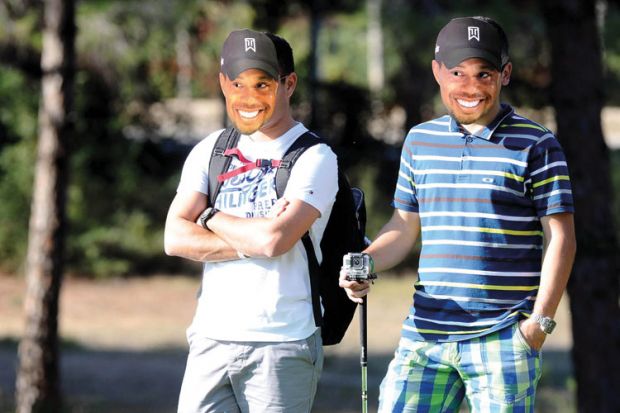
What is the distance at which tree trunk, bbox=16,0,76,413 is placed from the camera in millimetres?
9711

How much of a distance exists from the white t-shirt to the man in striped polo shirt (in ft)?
0.63

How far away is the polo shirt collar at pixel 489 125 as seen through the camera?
3.62 m

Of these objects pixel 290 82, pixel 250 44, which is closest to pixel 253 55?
pixel 250 44

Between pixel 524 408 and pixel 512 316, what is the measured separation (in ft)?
0.95

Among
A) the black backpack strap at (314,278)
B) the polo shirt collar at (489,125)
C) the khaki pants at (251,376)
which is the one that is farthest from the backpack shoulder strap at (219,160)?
the polo shirt collar at (489,125)

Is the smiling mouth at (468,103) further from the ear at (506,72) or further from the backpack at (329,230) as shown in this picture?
the backpack at (329,230)

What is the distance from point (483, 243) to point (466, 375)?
427 millimetres

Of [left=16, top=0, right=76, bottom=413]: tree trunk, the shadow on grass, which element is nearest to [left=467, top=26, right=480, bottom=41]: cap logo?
[left=16, top=0, right=76, bottom=413]: tree trunk

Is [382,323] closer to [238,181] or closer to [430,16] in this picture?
[430,16]

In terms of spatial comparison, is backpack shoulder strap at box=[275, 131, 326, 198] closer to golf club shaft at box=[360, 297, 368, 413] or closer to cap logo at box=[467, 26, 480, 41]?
golf club shaft at box=[360, 297, 368, 413]

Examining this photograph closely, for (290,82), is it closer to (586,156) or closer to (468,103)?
(468,103)

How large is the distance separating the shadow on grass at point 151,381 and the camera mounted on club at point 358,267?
7.11m

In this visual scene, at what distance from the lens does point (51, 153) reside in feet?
32.2

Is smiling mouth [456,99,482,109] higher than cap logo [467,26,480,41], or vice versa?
cap logo [467,26,480,41]
